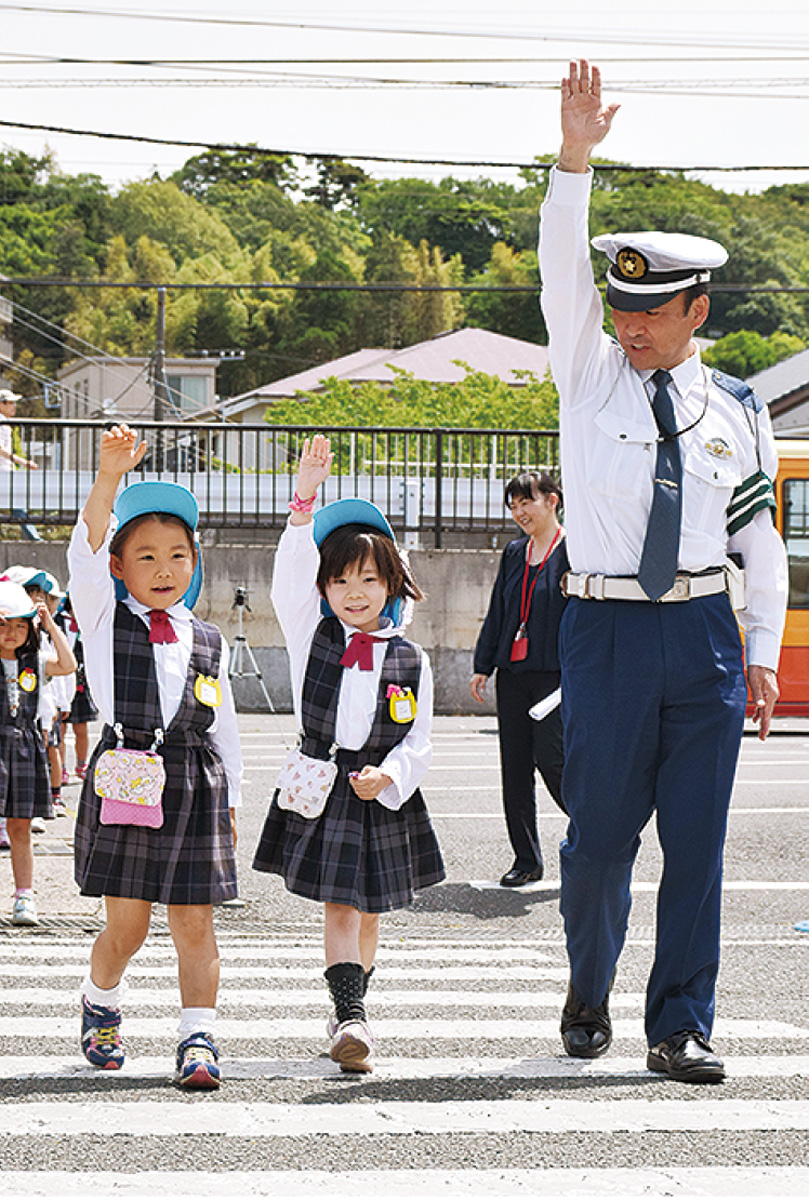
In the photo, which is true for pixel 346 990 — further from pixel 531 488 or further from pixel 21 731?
pixel 531 488

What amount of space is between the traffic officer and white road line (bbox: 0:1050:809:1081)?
0.37 ft

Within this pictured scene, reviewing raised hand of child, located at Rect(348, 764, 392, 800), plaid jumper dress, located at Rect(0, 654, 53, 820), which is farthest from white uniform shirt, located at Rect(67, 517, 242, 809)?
plaid jumper dress, located at Rect(0, 654, 53, 820)

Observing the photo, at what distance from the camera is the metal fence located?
18.6 m

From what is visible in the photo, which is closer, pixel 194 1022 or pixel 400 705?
pixel 194 1022

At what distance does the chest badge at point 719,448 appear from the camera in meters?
4.38

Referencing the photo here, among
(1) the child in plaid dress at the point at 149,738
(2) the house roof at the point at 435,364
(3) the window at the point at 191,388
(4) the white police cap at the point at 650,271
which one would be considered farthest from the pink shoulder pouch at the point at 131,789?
(3) the window at the point at 191,388

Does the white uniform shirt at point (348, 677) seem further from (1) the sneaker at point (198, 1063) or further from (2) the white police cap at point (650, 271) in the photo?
(2) the white police cap at point (650, 271)

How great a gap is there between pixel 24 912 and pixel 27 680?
1.15m

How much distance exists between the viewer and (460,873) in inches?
329

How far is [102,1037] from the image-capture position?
4297 millimetres

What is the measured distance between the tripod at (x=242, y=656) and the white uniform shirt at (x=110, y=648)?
1324 cm

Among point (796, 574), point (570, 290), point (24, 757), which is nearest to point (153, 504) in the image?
point (570, 290)

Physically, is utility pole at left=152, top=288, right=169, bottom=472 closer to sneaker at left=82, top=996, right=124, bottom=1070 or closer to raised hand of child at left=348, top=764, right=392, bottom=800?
raised hand of child at left=348, top=764, right=392, bottom=800

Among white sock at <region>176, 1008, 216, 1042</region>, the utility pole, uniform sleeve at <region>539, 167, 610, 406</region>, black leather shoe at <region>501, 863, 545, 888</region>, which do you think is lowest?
black leather shoe at <region>501, 863, 545, 888</region>
